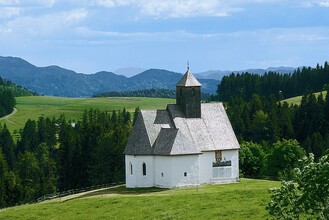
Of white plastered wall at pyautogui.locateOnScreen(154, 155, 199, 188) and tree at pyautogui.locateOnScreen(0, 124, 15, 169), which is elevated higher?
white plastered wall at pyautogui.locateOnScreen(154, 155, 199, 188)

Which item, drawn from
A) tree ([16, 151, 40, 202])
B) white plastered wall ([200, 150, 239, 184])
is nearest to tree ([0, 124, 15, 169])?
tree ([16, 151, 40, 202])

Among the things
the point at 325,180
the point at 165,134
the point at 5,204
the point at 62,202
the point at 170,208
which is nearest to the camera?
the point at 325,180

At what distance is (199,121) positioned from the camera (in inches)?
2803

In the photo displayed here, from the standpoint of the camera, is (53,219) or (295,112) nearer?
(53,219)

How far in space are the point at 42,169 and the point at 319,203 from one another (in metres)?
79.6

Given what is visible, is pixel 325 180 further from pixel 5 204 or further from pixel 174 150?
pixel 5 204

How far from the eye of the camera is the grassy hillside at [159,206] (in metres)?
49.3

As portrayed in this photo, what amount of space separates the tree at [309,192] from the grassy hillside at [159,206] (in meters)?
11.4

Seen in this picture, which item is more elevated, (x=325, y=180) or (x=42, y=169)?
(x=325, y=180)

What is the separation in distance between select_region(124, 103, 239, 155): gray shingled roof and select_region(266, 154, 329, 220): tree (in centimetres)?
3227

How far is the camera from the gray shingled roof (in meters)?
66.8

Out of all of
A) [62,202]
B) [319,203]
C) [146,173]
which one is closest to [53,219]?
[62,202]

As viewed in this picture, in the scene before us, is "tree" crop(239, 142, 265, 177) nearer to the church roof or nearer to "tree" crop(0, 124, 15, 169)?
the church roof

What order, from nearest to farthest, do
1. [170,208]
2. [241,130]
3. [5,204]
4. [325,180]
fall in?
[325,180] → [170,208] → [5,204] → [241,130]
